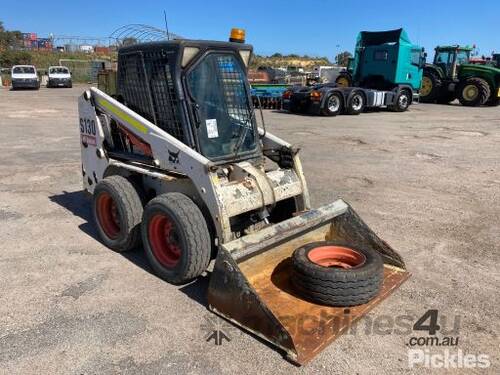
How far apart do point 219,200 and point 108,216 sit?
184 cm

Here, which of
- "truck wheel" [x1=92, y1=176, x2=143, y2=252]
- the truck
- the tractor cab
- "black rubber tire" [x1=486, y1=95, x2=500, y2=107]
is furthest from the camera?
the tractor cab

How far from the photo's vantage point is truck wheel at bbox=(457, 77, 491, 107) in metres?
21.6

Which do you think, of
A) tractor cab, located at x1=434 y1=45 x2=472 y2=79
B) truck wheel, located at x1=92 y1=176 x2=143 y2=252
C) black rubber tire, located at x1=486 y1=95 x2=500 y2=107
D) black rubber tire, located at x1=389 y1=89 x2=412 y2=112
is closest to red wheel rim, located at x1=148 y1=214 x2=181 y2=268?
truck wheel, located at x1=92 y1=176 x2=143 y2=252

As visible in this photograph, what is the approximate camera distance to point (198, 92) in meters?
4.28

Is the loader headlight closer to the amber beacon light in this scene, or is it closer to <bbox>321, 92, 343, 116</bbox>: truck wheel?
the amber beacon light

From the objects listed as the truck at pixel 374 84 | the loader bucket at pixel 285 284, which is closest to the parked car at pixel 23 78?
the truck at pixel 374 84

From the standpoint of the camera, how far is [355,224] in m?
4.42

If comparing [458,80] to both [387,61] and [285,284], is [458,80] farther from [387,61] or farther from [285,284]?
[285,284]

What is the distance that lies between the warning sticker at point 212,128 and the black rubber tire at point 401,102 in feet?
54.2

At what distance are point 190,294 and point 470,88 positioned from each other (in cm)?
2223

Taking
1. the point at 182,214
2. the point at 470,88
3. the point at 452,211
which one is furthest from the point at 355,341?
the point at 470,88

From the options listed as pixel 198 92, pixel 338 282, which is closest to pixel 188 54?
pixel 198 92

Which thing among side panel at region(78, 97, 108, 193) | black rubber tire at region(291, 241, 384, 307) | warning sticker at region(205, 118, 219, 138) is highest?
warning sticker at region(205, 118, 219, 138)

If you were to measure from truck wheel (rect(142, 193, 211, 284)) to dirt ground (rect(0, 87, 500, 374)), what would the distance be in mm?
175
